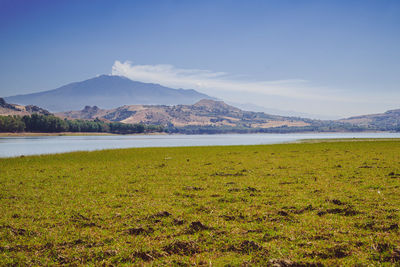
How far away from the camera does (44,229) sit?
11.0 m

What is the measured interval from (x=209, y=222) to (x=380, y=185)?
11986mm

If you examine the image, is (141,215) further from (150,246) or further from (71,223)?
(150,246)

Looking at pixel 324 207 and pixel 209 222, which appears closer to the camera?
pixel 209 222

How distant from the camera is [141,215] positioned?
41.1 ft

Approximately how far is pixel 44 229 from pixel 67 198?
537 centimetres

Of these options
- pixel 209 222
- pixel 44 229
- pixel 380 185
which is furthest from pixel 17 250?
pixel 380 185

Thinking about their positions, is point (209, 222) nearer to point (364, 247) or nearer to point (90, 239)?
point (90, 239)

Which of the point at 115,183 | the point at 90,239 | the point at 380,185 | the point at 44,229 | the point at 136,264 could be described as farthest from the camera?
the point at 115,183

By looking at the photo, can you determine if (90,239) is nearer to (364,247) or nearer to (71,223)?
(71,223)

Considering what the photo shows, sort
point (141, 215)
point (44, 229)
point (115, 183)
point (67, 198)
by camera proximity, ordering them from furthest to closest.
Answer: point (115, 183), point (67, 198), point (141, 215), point (44, 229)

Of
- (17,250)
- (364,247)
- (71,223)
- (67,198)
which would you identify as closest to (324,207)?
(364,247)

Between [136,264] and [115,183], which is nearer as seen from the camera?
[136,264]

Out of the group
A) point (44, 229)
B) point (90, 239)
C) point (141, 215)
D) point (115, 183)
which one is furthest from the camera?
point (115, 183)

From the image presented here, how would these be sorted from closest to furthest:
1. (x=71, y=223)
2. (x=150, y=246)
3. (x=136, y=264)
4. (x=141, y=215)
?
(x=136, y=264) → (x=150, y=246) → (x=71, y=223) → (x=141, y=215)
